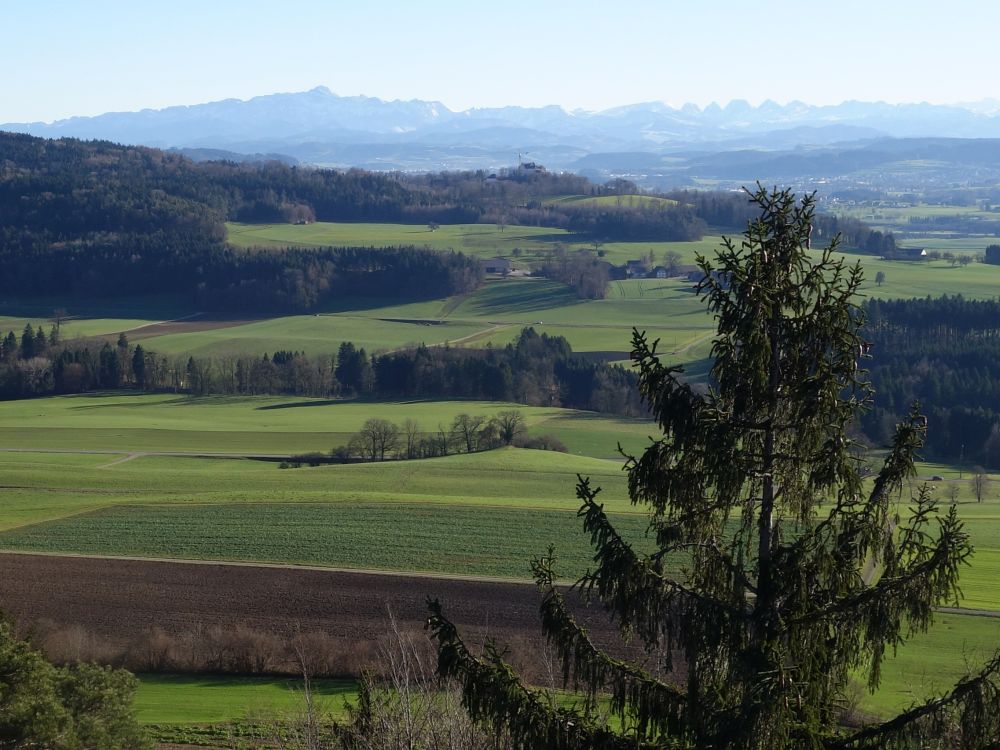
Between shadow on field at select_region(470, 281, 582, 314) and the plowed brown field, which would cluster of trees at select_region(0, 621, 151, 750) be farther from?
shadow on field at select_region(470, 281, 582, 314)

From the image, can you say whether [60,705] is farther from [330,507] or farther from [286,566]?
[330,507]

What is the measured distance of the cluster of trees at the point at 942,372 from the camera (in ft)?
210

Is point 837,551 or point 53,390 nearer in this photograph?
point 837,551

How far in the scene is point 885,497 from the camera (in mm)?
8586

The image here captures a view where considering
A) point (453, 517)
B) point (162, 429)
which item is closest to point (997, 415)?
point (453, 517)

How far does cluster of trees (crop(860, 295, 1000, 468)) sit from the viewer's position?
210 ft

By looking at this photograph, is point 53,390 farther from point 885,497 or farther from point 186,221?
point 885,497

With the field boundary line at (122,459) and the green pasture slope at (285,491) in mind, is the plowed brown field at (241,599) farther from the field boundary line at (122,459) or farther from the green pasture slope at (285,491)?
the field boundary line at (122,459)

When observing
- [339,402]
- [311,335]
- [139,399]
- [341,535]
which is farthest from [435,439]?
[311,335]

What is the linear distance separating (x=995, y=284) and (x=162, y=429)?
7941 centimetres

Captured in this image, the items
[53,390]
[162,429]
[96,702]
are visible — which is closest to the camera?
[96,702]

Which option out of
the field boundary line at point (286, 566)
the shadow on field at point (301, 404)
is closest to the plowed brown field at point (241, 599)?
the field boundary line at point (286, 566)

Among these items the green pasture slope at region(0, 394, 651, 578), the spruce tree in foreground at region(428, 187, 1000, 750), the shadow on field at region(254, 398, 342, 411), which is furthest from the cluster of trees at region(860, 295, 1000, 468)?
the spruce tree in foreground at region(428, 187, 1000, 750)

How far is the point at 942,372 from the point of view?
75.4m
